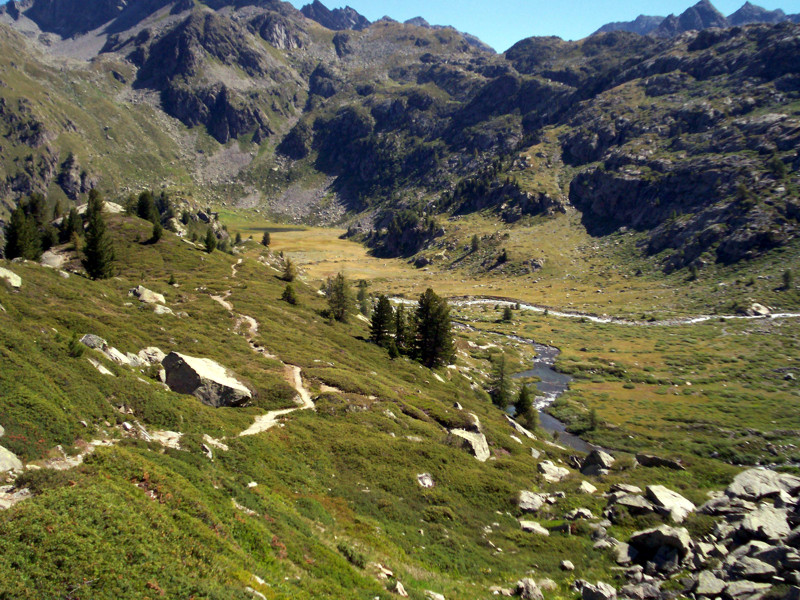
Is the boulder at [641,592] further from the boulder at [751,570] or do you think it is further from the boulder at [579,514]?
the boulder at [579,514]

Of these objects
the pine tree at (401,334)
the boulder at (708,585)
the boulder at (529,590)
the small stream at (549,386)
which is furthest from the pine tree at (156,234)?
the boulder at (708,585)

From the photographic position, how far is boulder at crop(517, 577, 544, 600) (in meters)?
20.3

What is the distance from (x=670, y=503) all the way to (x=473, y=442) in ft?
56.2

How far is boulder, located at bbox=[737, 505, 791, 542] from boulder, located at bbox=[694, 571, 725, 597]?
372cm

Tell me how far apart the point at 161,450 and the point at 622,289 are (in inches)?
6881

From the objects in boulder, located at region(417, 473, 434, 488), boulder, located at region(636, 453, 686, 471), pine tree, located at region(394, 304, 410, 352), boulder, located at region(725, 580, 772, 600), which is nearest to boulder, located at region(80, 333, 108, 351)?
boulder, located at region(417, 473, 434, 488)

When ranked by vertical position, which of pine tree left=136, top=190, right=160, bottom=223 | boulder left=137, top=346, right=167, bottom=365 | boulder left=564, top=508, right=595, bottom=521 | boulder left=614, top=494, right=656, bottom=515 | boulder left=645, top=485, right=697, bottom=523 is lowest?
boulder left=564, top=508, right=595, bottom=521

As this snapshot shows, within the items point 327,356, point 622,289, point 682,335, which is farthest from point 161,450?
point 622,289

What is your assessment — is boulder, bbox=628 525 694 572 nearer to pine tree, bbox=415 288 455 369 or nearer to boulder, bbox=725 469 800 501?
boulder, bbox=725 469 800 501

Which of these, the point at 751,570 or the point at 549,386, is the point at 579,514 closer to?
the point at 751,570

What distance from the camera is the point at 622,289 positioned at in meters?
162

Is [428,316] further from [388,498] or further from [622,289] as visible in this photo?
[622,289]

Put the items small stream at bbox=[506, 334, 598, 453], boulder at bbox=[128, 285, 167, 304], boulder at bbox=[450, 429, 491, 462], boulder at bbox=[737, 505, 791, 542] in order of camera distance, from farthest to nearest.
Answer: small stream at bbox=[506, 334, 598, 453] < boulder at bbox=[128, 285, 167, 304] < boulder at bbox=[450, 429, 491, 462] < boulder at bbox=[737, 505, 791, 542]

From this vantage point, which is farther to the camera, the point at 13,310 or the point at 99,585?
the point at 13,310
